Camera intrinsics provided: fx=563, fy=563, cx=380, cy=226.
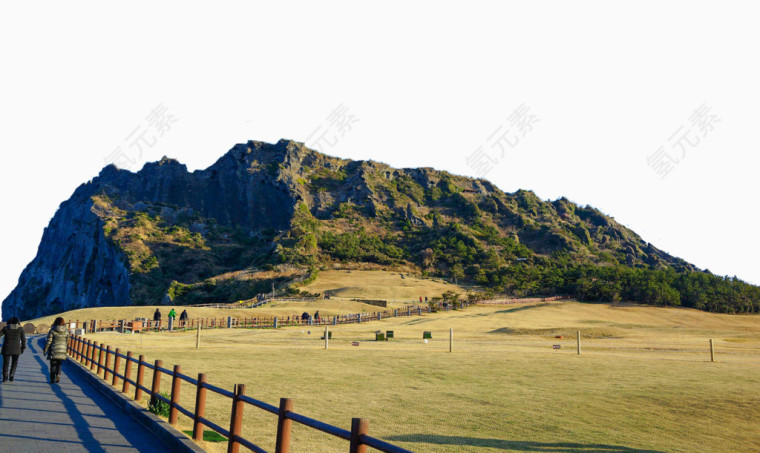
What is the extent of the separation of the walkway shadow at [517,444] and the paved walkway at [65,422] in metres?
4.67

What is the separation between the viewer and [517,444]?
10.6 meters

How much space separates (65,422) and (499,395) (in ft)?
36.9

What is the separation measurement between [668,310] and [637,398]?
81846mm

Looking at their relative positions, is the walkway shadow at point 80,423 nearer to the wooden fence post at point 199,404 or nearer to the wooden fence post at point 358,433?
the wooden fence post at point 199,404

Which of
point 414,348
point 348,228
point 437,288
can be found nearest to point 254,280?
point 437,288

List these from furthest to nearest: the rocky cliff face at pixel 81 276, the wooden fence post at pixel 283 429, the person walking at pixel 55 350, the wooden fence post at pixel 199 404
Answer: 1. the rocky cliff face at pixel 81 276
2. the person walking at pixel 55 350
3. the wooden fence post at pixel 199 404
4. the wooden fence post at pixel 283 429

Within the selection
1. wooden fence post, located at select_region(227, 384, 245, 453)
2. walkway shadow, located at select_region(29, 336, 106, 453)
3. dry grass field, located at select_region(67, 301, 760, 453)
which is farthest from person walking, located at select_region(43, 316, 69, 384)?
wooden fence post, located at select_region(227, 384, 245, 453)

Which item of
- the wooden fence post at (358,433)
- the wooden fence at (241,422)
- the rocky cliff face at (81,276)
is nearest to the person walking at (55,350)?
the wooden fence at (241,422)

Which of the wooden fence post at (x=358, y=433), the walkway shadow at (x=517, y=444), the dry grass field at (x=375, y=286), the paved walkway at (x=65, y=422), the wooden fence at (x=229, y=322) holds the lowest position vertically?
the walkway shadow at (x=517, y=444)

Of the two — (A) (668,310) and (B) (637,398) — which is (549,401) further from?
(A) (668,310)

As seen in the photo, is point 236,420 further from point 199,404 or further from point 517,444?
point 517,444

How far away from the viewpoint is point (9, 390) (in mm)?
14406

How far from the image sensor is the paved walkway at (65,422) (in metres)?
8.43

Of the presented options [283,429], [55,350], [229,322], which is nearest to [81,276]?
[229,322]
